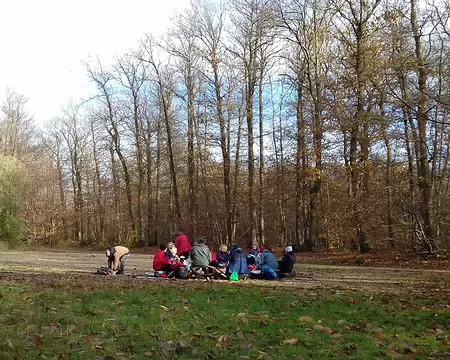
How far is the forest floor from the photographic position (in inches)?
208

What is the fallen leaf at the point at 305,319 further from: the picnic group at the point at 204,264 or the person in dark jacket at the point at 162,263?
the person in dark jacket at the point at 162,263

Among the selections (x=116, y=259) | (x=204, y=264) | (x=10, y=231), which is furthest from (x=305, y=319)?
(x=10, y=231)

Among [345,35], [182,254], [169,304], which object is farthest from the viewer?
[345,35]

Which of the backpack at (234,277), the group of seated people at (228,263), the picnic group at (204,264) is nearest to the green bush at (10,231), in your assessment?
the picnic group at (204,264)

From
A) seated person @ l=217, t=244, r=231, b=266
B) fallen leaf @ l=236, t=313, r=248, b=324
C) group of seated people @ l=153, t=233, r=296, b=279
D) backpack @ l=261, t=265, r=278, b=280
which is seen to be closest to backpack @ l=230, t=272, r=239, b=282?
group of seated people @ l=153, t=233, r=296, b=279

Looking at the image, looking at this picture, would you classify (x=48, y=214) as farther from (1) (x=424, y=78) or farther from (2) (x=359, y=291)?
(2) (x=359, y=291)

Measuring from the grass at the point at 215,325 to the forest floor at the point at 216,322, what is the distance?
0.5 inches

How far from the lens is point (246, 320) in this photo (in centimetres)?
705

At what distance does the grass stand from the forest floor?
1 cm

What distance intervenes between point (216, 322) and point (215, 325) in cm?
22

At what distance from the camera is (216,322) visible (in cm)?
699

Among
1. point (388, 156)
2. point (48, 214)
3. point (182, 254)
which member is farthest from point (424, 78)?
point (48, 214)

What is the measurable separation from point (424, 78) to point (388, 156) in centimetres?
875

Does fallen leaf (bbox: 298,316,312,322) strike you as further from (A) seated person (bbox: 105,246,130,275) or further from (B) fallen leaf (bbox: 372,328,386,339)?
(A) seated person (bbox: 105,246,130,275)
